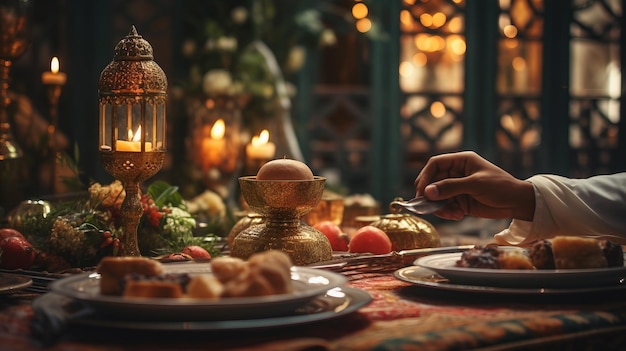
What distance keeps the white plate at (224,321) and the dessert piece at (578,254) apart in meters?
0.30

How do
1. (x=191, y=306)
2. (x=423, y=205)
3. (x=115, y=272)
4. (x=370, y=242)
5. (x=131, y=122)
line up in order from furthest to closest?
1. (x=370, y=242)
2. (x=131, y=122)
3. (x=423, y=205)
4. (x=115, y=272)
5. (x=191, y=306)

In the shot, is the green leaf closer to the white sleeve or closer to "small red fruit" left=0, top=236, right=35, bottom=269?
"small red fruit" left=0, top=236, right=35, bottom=269

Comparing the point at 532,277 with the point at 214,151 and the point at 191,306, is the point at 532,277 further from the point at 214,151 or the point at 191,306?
the point at 214,151

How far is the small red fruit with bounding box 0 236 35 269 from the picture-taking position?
153 centimetres

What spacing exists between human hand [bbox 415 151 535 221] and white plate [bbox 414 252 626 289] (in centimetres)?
27

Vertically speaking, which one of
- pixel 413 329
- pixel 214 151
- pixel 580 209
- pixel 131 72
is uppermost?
pixel 131 72

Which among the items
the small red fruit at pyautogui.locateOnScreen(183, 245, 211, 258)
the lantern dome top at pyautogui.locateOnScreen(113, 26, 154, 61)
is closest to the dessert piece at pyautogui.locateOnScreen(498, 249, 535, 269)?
the small red fruit at pyautogui.locateOnScreen(183, 245, 211, 258)

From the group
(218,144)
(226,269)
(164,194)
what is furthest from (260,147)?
(218,144)

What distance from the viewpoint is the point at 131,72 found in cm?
153

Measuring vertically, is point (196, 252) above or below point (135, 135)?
below

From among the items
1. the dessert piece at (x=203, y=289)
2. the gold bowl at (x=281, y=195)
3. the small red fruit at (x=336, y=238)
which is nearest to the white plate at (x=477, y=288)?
the gold bowl at (x=281, y=195)

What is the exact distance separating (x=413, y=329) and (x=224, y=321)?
8.8 inches

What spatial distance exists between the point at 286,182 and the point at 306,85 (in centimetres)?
342

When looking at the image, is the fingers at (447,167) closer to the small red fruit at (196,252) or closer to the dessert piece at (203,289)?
the small red fruit at (196,252)
